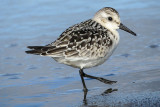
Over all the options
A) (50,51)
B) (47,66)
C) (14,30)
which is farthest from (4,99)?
(14,30)

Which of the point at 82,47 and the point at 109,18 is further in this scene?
the point at 109,18

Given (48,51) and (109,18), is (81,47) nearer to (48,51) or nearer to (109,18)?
(48,51)

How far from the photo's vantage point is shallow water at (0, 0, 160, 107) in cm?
694

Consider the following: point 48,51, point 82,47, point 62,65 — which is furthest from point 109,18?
point 48,51

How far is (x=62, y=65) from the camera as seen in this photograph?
870 cm

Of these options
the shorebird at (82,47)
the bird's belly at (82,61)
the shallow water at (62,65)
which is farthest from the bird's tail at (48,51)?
the shallow water at (62,65)

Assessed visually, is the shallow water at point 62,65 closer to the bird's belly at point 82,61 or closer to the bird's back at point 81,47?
the bird's belly at point 82,61

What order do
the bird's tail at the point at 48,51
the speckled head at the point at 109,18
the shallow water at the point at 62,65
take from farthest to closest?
the speckled head at the point at 109,18
the bird's tail at the point at 48,51
the shallow water at the point at 62,65

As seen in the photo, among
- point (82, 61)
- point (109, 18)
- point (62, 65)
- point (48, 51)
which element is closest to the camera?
point (48, 51)

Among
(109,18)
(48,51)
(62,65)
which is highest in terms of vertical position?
(109,18)

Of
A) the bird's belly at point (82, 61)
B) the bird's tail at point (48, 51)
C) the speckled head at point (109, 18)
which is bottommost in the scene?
the bird's belly at point (82, 61)

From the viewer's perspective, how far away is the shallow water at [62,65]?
6941 mm

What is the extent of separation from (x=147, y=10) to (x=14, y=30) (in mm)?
3473

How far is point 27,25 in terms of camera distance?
10.7 meters
